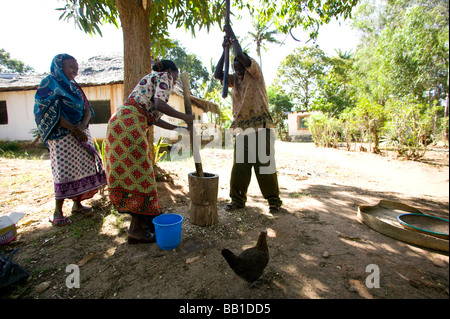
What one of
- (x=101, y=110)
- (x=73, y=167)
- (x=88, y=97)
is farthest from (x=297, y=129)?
(x=73, y=167)

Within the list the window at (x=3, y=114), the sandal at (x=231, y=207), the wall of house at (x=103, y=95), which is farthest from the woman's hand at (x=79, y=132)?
the window at (x=3, y=114)

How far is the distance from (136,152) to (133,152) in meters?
0.03

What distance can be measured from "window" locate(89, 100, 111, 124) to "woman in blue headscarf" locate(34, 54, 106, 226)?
8295 millimetres

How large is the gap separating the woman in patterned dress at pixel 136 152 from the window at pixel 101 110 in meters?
9.27

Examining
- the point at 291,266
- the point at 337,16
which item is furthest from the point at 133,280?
the point at 337,16

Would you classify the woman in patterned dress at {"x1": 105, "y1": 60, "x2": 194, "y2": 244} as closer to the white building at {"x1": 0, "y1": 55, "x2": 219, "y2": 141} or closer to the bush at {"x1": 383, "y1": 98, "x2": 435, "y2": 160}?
the bush at {"x1": 383, "y1": 98, "x2": 435, "y2": 160}

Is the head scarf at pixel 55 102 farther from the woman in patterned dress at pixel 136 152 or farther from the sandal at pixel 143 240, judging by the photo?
the sandal at pixel 143 240

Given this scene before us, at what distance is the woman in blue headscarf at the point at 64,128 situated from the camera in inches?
96.0

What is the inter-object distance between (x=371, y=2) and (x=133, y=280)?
78.9 ft

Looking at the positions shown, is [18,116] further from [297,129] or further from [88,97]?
[297,129]

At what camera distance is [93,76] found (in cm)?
1036

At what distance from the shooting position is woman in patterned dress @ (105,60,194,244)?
195 centimetres
